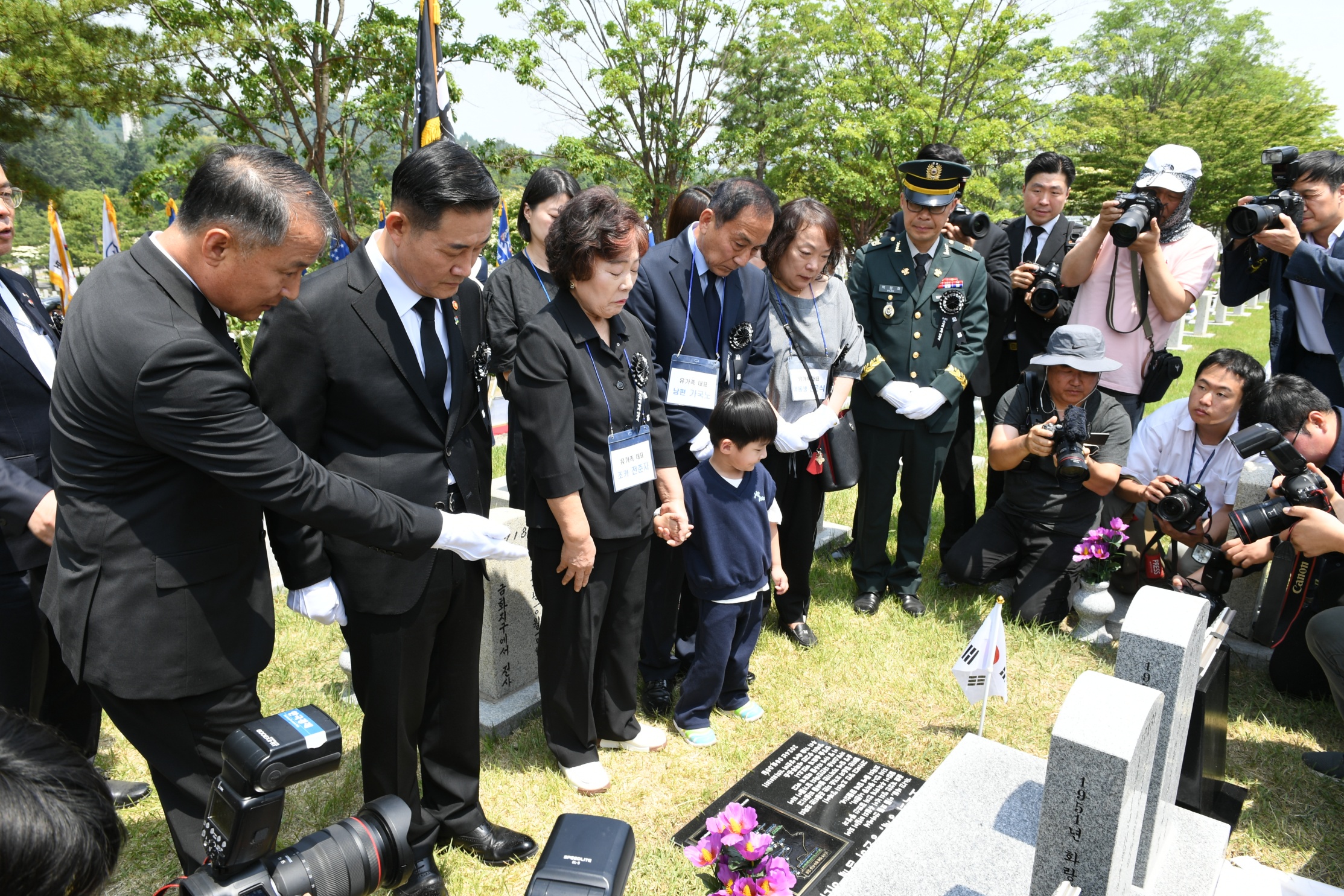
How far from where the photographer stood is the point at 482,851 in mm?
2451

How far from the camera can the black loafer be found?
3.78m

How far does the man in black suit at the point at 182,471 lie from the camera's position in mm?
1560

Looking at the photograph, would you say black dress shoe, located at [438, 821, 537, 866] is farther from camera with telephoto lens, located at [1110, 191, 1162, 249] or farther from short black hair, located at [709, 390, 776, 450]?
camera with telephoto lens, located at [1110, 191, 1162, 249]

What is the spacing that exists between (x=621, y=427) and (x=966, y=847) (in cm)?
155

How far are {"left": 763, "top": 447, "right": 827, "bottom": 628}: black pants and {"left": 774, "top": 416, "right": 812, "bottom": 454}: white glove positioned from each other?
12cm

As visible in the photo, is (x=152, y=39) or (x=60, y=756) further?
(x=152, y=39)

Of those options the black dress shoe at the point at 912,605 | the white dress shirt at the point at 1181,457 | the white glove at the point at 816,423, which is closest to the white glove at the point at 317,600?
the white glove at the point at 816,423

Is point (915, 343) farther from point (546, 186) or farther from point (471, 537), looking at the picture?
point (471, 537)

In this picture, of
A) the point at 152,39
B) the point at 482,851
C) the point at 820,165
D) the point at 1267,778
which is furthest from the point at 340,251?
the point at 1267,778

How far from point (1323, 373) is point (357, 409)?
4.05 metres

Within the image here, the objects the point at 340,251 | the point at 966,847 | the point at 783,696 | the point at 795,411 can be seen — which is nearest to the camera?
the point at 966,847

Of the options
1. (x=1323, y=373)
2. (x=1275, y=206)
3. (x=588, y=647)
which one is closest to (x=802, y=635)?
(x=588, y=647)

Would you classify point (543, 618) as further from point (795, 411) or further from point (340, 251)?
point (340, 251)

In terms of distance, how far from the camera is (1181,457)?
12.4 feet
